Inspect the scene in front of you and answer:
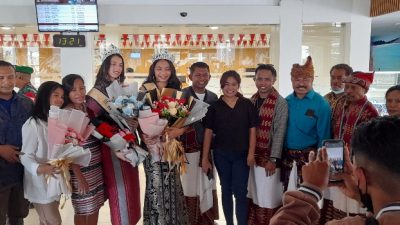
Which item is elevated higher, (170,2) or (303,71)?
(170,2)

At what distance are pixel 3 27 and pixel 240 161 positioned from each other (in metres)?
4.58

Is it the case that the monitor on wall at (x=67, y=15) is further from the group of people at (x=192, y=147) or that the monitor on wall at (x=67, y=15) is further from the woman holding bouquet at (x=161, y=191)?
the woman holding bouquet at (x=161, y=191)

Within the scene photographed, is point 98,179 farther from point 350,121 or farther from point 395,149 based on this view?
point 395,149

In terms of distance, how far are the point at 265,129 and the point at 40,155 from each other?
5.44 feet

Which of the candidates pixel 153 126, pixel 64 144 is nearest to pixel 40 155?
pixel 64 144

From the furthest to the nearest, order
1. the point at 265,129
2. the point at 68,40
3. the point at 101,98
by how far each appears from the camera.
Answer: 1. the point at 68,40
2. the point at 265,129
3. the point at 101,98

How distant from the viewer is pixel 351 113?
2.62m

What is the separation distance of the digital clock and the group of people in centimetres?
256

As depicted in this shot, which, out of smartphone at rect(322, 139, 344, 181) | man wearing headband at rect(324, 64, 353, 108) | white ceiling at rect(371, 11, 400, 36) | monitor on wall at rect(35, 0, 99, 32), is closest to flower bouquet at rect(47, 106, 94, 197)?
smartphone at rect(322, 139, 344, 181)

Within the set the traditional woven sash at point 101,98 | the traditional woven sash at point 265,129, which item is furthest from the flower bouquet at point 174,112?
the traditional woven sash at point 265,129

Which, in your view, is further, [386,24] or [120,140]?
[386,24]

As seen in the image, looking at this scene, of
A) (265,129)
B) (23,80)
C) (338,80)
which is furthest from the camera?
(23,80)

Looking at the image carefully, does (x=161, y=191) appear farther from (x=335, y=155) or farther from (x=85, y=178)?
(x=335, y=155)

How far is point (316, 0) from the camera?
207 inches
